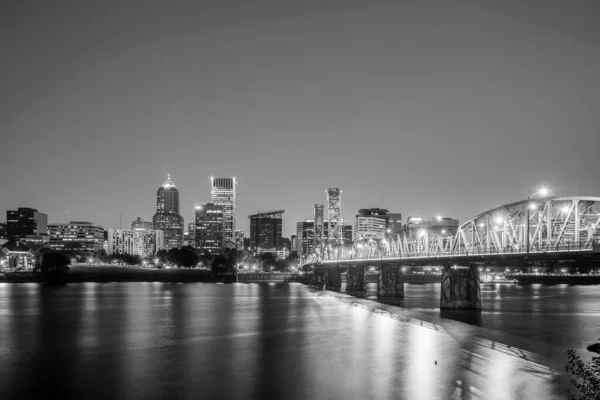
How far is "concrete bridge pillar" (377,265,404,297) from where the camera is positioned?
13375cm

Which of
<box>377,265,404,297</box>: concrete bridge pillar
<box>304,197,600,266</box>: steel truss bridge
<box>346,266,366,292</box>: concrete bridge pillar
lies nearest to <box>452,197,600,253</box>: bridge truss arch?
<box>304,197,600,266</box>: steel truss bridge

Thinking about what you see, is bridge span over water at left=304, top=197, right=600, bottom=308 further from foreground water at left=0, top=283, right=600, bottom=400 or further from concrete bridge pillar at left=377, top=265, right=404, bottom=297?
foreground water at left=0, top=283, right=600, bottom=400

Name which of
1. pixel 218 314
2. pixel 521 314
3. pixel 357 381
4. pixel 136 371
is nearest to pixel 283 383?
pixel 357 381

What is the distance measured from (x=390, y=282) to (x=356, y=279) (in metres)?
34.5

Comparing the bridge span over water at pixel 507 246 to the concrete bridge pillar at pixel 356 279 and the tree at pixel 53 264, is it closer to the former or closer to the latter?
the concrete bridge pillar at pixel 356 279

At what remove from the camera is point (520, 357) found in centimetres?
4478

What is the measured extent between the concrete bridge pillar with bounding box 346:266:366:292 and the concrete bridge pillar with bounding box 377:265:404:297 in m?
28.8

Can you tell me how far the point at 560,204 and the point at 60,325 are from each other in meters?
64.9

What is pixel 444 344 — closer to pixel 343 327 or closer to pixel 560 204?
pixel 343 327

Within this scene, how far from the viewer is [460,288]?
3580 inches

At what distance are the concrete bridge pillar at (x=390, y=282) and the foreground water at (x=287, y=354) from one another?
48164 millimetres

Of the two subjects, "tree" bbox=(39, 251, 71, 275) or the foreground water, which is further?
"tree" bbox=(39, 251, 71, 275)

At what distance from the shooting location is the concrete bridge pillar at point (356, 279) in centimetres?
16600

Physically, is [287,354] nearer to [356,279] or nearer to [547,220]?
[547,220]
